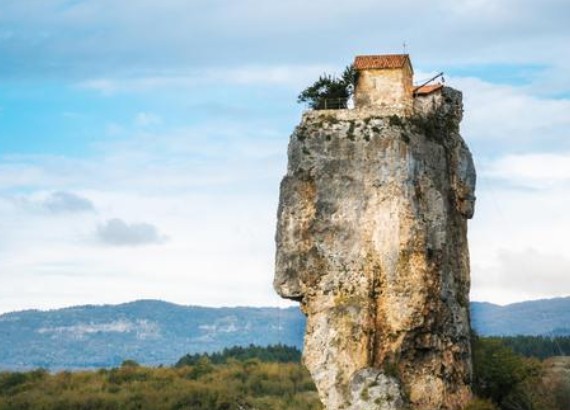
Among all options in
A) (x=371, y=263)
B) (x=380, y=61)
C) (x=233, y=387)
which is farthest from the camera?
(x=233, y=387)

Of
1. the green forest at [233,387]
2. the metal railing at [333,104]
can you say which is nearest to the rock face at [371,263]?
the metal railing at [333,104]

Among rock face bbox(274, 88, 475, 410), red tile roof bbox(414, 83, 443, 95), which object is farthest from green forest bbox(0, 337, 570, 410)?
red tile roof bbox(414, 83, 443, 95)

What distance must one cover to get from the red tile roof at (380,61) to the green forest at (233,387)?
12.7 m

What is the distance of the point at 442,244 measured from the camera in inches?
1754

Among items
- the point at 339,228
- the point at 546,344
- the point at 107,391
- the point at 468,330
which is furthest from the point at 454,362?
the point at 546,344

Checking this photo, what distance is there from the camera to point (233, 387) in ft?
232

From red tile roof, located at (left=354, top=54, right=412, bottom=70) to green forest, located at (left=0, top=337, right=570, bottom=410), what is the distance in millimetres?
12731

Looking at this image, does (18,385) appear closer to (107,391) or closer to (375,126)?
(107,391)

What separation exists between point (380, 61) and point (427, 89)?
2.73 metres

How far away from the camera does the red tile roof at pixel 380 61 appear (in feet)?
152

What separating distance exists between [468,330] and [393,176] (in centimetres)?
761

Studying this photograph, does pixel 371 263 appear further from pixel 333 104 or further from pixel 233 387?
pixel 233 387

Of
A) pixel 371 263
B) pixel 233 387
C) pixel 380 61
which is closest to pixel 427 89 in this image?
pixel 380 61

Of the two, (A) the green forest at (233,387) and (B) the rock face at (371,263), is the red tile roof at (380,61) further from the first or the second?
(A) the green forest at (233,387)
